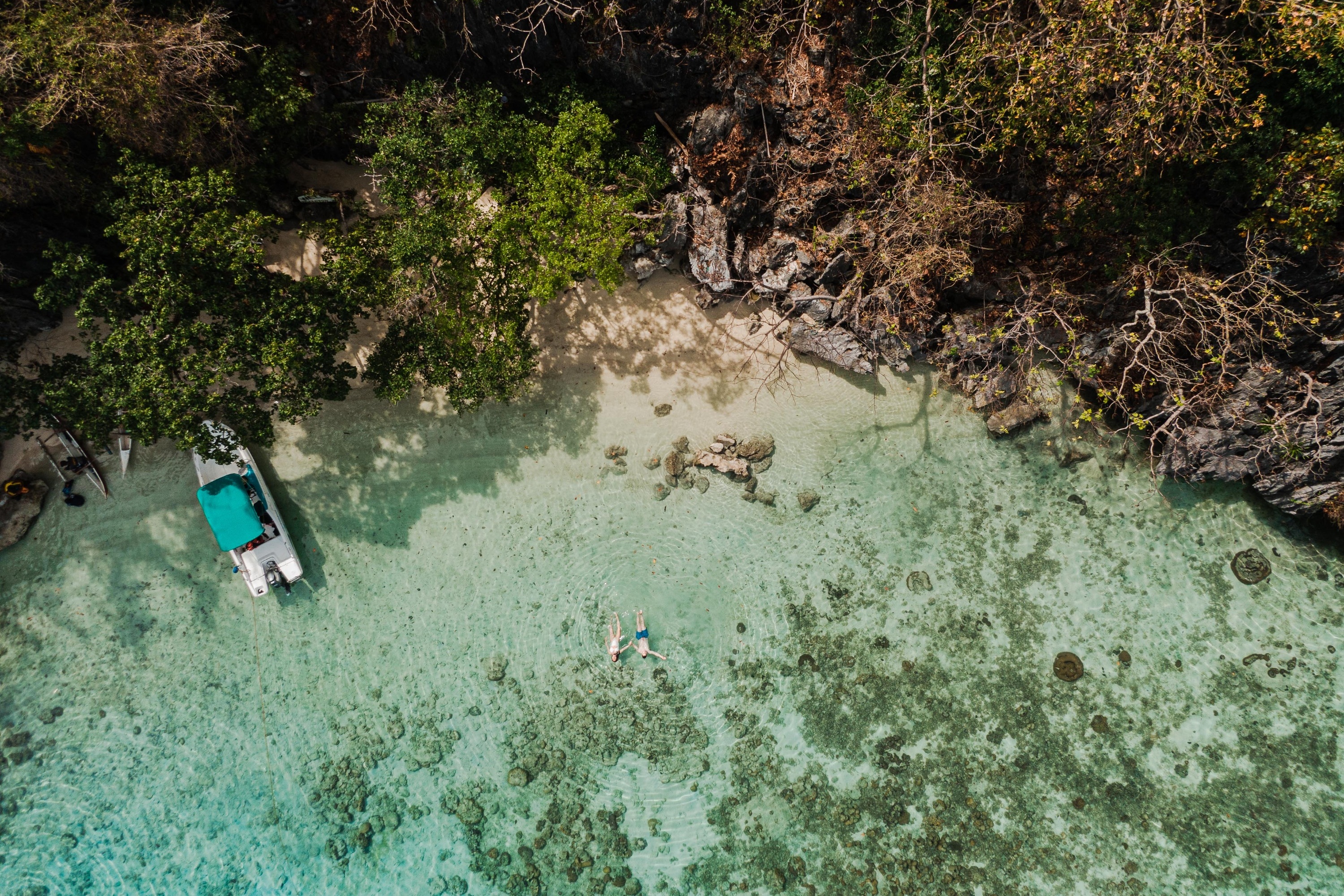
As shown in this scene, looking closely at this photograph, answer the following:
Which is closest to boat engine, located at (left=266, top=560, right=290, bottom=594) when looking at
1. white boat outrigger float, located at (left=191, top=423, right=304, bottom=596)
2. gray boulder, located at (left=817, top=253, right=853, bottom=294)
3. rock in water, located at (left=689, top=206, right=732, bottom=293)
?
white boat outrigger float, located at (left=191, top=423, right=304, bottom=596)

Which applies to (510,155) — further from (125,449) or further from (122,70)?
(125,449)

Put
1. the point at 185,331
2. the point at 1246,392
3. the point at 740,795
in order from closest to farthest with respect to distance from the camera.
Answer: the point at 185,331 → the point at 1246,392 → the point at 740,795

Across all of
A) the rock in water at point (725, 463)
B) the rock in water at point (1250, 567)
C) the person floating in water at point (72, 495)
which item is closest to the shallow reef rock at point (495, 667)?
the rock in water at point (725, 463)

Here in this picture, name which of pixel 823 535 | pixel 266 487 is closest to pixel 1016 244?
pixel 823 535

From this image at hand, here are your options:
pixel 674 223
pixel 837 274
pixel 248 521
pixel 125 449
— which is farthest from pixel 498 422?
pixel 837 274

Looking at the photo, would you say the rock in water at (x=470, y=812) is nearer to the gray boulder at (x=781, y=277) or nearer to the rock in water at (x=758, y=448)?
the rock in water at (x=758, y=448)

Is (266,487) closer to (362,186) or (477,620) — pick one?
(477,620)

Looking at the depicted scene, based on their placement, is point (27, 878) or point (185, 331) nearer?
point (185, 331)
